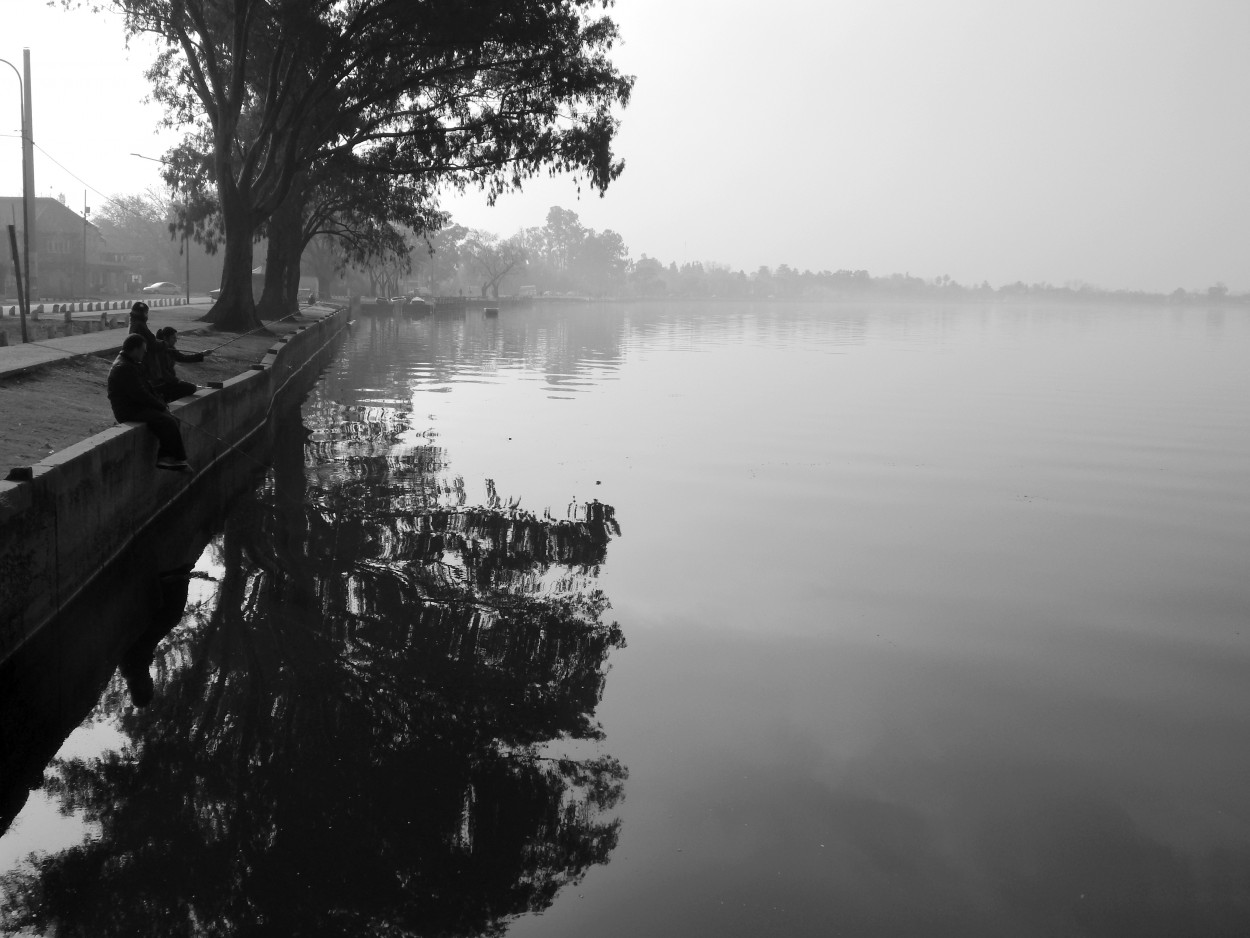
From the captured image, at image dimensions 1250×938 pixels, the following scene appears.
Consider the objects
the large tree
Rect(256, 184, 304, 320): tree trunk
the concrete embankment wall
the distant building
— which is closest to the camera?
the concrete embankment wall

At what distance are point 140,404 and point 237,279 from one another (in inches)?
871

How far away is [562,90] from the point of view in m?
29.1

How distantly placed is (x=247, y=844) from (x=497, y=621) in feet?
12.6

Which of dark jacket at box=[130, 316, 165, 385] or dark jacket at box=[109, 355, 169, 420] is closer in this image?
dark jacket at box=[109, 355, 169, 420]

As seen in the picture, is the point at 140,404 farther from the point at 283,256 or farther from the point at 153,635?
the point at 283,256

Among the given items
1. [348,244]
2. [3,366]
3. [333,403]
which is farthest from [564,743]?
[348,244]

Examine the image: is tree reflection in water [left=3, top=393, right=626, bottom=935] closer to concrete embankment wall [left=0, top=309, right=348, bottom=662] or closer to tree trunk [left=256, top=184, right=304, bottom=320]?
concrete embankment wall [left=0, top=309, right=348, bottom=662]

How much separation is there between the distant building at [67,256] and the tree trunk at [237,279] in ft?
133

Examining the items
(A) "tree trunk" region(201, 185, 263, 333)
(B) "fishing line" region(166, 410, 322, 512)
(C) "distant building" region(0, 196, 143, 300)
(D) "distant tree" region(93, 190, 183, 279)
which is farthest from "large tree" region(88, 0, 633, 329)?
(D) "distant tree" region(93, 190, 183, 279)

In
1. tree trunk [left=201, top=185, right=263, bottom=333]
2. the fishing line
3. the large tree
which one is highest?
the large tree

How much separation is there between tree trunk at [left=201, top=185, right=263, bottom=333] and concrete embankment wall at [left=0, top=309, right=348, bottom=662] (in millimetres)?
15158

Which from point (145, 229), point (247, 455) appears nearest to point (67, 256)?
point (145, 229)

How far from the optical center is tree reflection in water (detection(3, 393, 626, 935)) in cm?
523

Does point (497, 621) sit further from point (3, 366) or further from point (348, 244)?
point (348, 244)
